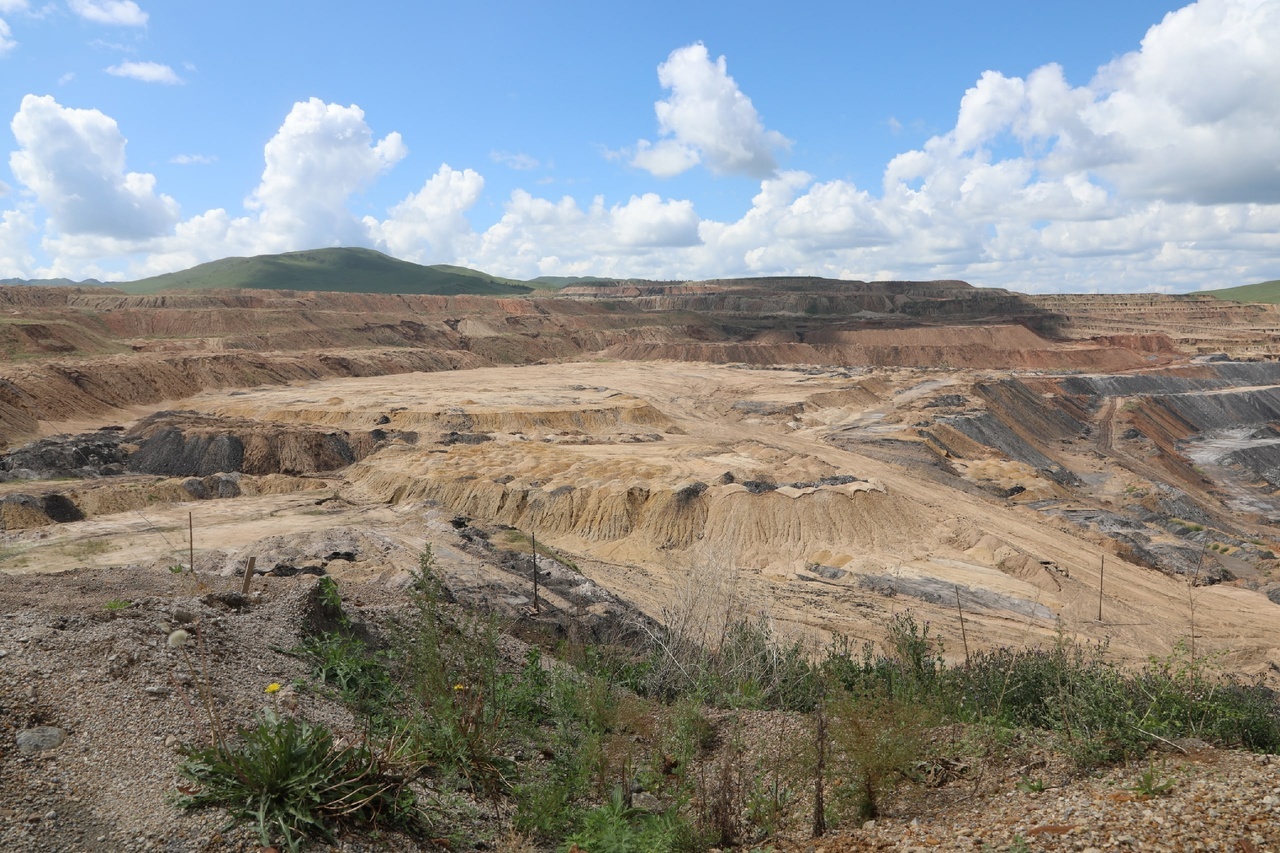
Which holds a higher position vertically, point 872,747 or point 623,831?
point 872,747

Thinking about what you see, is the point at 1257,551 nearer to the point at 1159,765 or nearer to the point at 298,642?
the point at 1159,765

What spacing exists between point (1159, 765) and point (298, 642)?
8.43 meters

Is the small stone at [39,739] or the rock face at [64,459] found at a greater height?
the small stone at [39,739]

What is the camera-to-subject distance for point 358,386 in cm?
5753

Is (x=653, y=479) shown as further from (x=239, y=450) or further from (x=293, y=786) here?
(x=293, y=786)

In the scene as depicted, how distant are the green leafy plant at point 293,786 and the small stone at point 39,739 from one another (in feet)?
3.33

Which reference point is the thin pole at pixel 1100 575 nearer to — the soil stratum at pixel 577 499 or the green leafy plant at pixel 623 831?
the soil stratum at pixel 577 499

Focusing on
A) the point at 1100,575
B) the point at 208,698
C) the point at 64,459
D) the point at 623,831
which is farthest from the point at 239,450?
the point at 623,831

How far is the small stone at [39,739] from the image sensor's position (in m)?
5.85

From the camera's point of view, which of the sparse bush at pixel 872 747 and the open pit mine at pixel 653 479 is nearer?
the sparse bush at pixel 872 747

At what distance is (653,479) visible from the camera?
31.0 m

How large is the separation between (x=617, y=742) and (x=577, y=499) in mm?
21215

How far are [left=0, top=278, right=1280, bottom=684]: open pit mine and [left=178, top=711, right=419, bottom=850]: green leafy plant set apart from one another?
5.90 m

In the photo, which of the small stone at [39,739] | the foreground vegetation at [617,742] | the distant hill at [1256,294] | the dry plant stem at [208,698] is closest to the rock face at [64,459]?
the foreground vegetation at [617,742]
